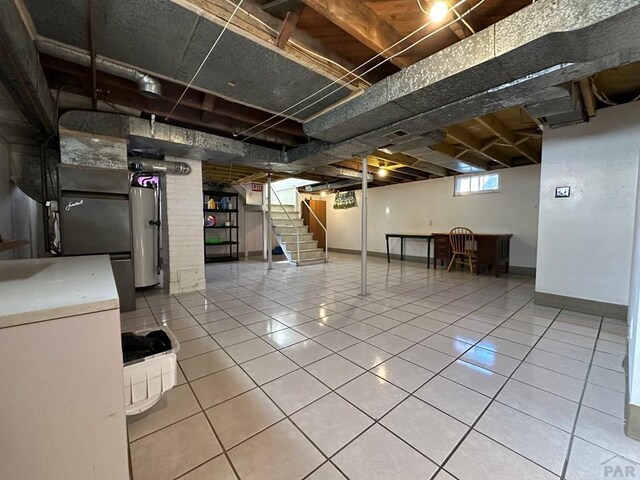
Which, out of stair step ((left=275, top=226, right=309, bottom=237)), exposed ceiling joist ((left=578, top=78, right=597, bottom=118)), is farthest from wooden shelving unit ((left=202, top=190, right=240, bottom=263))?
exposed ceiling joist ((left=578, top=78, right=597, bottom=118))

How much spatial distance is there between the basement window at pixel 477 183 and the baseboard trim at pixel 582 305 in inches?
128

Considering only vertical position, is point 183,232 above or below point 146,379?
above

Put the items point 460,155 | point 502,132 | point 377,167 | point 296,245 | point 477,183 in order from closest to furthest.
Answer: point 502,132
point 460,155
point 377,167
point 477,183
point 296,245

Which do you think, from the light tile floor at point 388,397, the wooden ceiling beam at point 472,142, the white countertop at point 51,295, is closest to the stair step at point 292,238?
the light tile floor at point 388,397

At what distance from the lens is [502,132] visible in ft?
12.1

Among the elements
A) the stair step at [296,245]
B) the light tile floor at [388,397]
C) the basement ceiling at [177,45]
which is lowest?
the light tile floor at [388,397]

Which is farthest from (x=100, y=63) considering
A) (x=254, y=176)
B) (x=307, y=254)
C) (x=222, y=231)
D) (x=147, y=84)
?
(x=222, y=231)

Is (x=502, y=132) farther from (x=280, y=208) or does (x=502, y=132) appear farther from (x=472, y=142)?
(x=280, y=208)

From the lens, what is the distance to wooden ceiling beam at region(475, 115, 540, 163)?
331 centimetres

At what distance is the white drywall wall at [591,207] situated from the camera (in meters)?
2.87

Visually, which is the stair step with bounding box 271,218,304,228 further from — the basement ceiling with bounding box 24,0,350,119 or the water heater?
the basement ceiling with bounding box 24,0,350,119

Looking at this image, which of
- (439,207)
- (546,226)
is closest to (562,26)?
(546,226)

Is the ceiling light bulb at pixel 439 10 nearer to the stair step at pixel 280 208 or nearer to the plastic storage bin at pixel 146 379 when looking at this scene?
the plastic storage bin at pixel 146 379

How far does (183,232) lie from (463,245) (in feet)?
17.9
